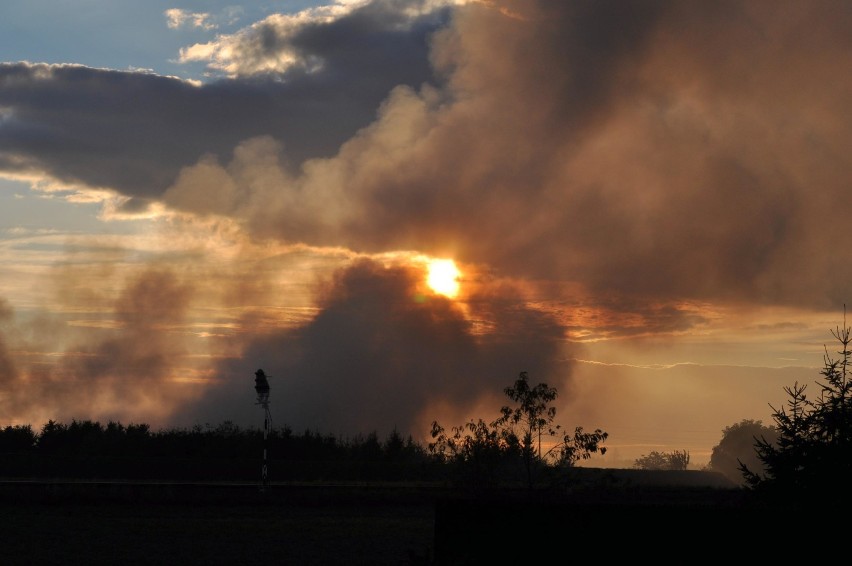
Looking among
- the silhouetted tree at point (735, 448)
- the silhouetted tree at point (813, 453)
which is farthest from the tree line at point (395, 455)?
the silhouetted tree at point (735, 448)

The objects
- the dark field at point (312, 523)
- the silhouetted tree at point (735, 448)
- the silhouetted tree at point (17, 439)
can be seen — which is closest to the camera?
the dark field at point (312, 523)

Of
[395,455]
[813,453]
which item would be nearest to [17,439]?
[395,455]

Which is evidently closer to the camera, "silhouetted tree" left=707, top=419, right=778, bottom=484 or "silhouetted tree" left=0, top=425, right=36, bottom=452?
"silhouetted tree" left=0, top=425, right=36, bottom=452

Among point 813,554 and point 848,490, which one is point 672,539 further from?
point 848,490

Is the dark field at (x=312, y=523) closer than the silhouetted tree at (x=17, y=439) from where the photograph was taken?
Yes

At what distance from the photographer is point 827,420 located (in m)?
21.1

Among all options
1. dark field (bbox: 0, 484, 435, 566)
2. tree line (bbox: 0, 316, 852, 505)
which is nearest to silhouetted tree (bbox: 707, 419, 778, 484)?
tree line (bbox: 0, 316, 852, 505)

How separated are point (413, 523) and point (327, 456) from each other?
130ft

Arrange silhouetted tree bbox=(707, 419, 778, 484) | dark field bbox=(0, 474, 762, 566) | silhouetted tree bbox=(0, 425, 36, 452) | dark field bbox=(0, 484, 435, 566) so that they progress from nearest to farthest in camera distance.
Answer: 1. dark field bbox=(0, 474, 762, 566)
2. dark field bbox=(0, 484, 435, 566)
3. silhouetted tree bbox=(0, 425, 36, 452)
4. silhouetted tree bbox=(707, 419, 778, 484)

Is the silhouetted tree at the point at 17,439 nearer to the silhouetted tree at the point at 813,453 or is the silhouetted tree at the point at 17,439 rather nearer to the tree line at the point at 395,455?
the tree line at the point at 395,455

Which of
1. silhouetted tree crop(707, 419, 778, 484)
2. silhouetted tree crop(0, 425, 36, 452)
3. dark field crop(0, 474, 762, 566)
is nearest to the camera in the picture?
A: dark field crop(0, 474, 762, 566)

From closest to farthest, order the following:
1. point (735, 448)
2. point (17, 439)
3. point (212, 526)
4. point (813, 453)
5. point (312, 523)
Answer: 1. point (813, 453)
2. point (212, 526)
3. point (312, 523)
4. point (17, 439)
5. point (735, 448)

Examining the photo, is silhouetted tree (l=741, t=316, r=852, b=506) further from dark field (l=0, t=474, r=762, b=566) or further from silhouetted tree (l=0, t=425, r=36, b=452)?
silhouetted tree (l=0, t=425, r=36, b=452)

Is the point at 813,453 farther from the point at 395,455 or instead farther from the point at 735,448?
the point at 735,448
